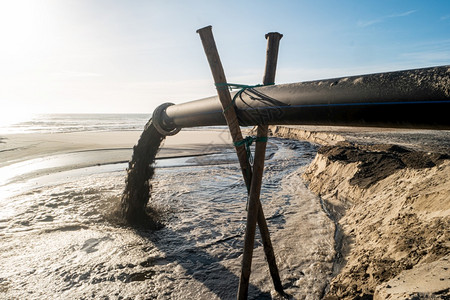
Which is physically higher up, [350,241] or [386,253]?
[386,253]

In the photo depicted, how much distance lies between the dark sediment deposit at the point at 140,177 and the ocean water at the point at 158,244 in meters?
0.36

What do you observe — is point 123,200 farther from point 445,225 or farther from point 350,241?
point 445,225

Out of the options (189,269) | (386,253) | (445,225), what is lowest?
(189,269)

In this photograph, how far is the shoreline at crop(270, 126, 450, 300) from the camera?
2.25m

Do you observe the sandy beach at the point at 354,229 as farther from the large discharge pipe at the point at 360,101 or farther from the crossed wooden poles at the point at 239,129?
the large discharge pipe at the point at 360,101

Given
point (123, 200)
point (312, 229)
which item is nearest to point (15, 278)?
point (123, 200)

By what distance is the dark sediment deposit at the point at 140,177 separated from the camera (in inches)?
223

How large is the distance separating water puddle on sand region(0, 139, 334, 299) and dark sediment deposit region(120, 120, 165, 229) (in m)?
0.39

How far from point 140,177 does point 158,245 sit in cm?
176

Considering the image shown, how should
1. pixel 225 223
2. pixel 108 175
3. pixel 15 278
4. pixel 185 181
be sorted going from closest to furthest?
pixel 15 278 < pixel 225 223 < pixel 185 181 < pixel 108 175

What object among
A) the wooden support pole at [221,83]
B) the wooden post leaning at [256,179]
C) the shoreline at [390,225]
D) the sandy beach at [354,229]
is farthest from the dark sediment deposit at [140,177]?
the shoreline at [390,225]

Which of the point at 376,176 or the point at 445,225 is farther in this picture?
the point at 376,176

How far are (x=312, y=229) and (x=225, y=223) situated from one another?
1.76 metres

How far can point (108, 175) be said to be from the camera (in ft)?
31.8
